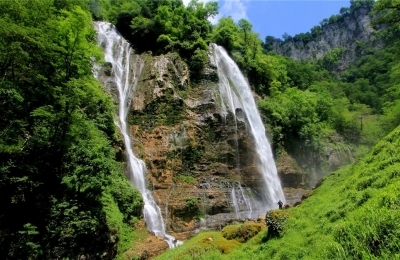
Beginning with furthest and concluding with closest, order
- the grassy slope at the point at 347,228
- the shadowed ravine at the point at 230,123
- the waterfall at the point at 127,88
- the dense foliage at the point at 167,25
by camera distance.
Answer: the dense foliage at the point at 167,25 → the shadowed ravine at the point at 230,123 → the waterfall at the point at 127,88 → the grassy slope at the point at 347,228

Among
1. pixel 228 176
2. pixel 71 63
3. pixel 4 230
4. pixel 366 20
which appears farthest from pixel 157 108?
pixel 366 20

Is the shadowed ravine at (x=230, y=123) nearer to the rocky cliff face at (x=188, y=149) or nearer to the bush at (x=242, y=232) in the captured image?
the rocky cliff face at (x=188, y=149)

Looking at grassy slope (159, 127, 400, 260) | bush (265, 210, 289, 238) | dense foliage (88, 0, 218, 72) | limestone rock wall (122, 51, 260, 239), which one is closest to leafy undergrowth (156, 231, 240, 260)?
grassy slope (159, 127, 400, 260)

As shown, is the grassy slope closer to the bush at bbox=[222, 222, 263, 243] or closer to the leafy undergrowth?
the leafy undergrowth

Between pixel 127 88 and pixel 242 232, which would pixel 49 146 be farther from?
pixel 127 88

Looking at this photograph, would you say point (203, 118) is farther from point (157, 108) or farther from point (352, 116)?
Result: point (352, 116)

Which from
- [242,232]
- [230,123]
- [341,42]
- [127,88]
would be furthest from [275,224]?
[341,42]

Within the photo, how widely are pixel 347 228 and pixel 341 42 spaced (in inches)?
4281

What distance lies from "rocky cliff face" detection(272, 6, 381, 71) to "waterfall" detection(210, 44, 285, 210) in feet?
226

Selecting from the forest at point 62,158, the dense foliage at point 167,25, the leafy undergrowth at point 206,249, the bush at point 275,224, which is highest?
the dense foliage at point 167,25

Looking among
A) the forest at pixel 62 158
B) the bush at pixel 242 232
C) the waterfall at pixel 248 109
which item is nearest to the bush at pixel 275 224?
the forest at pixel 62 158

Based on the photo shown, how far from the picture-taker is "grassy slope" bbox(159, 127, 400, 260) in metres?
6.86

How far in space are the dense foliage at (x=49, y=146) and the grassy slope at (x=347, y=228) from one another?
14.2 feet

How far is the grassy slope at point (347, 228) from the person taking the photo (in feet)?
22.5
